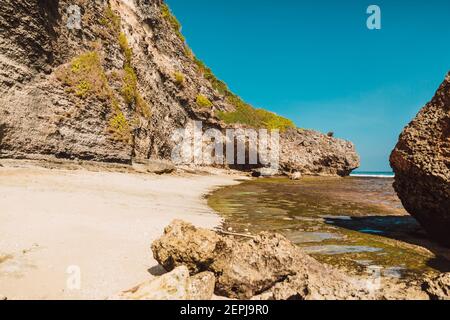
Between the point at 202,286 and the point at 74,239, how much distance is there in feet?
11.2

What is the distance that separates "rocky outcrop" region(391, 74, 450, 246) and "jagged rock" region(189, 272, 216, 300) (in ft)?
24.8

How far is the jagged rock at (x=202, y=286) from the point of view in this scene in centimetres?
438

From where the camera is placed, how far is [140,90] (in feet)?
114

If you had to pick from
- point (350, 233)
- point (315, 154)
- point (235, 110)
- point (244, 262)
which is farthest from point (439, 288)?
point (315, 154)

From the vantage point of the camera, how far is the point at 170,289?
4.12 meters

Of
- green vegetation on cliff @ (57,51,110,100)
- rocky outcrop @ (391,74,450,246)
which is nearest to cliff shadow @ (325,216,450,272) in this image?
rocky outcrop @ (391,74,450,246)

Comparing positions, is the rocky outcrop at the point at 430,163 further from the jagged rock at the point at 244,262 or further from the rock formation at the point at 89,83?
the rock formation at the point at 89,83

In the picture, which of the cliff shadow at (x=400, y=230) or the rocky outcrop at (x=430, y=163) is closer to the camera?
the cliff shadow at (x=400, y=230)

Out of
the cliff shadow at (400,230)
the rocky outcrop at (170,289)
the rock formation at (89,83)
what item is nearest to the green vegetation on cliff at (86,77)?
the rock formation at (89,83)

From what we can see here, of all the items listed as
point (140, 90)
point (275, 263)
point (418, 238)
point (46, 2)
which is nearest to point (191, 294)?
point (275, 263)

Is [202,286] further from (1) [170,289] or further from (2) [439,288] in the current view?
(2) [439,288]

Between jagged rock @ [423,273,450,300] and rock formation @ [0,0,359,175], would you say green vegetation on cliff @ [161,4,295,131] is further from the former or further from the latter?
jagged rock @ [423,273,450,300]

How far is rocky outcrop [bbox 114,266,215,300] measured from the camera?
3998 millimetres
